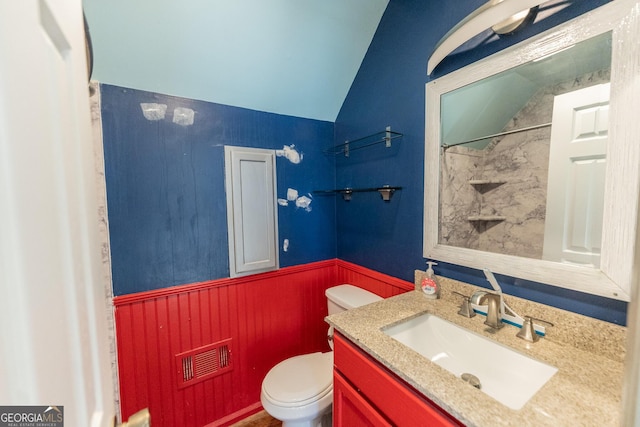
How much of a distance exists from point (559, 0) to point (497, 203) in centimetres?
73

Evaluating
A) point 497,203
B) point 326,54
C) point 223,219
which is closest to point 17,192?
point 223,219

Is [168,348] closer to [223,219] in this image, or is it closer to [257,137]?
[223,219]

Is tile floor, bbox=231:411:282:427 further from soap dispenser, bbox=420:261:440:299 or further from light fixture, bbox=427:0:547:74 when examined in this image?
light fixture, bbox=427:0:547:74

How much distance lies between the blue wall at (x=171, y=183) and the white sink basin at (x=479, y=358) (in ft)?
3.29

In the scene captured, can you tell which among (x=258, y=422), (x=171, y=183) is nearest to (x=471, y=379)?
(x=258, y=422)

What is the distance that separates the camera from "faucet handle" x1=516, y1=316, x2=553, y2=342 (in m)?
0.88

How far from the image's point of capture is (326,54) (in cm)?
152

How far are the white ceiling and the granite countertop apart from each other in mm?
1380

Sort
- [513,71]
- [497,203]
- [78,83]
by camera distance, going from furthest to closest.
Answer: [497,203], [513,71], [78,83]

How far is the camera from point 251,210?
1628 millimetres

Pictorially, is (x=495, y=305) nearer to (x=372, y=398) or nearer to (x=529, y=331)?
(x=529, y=331)

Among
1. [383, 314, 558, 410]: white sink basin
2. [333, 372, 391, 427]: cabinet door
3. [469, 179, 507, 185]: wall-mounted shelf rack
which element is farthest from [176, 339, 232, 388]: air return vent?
[469, 179, 507, 185]: wall-mounted shelf rack

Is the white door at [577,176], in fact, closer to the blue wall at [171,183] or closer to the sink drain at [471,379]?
the sink drain at [471,379]

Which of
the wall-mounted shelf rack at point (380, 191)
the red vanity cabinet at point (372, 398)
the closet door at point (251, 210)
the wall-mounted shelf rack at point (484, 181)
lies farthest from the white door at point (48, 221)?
the wall-mounted shelf rack at point (484, 181)
